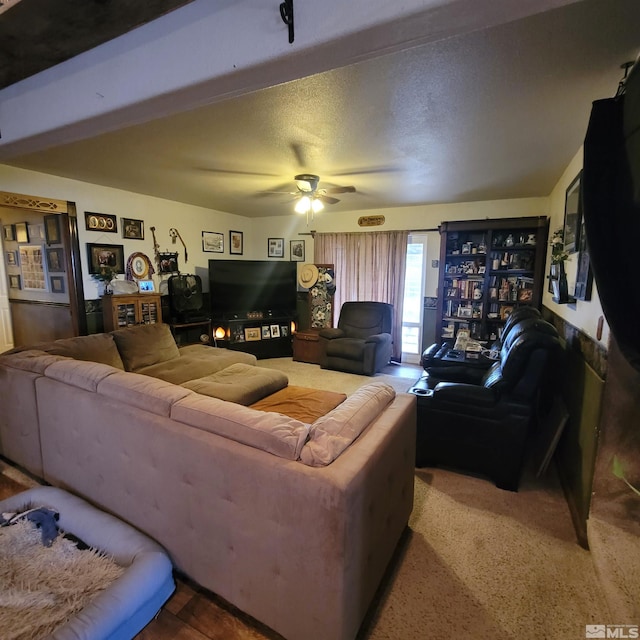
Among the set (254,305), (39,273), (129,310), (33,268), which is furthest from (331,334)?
(33,268)

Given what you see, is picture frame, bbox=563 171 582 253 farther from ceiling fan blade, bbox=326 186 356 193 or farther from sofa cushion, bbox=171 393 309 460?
sofa cushion, bbox=171 393 309 460

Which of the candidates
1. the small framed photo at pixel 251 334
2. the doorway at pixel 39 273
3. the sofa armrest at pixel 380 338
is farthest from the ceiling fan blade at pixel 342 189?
the doorway at pixel 39 273

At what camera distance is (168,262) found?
15.7 ft

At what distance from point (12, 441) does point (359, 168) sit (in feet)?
11.3

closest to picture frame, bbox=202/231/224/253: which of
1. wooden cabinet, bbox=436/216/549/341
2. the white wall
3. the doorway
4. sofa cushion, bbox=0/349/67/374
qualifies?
the white wall

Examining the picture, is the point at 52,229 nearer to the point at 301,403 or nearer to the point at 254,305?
the point at 254,305

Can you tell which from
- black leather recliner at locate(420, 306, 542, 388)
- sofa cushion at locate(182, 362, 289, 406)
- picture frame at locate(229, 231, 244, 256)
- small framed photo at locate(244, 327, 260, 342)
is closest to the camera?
sofa cushion at locate(182, 362, 289, 406)

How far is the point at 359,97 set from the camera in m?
1.85

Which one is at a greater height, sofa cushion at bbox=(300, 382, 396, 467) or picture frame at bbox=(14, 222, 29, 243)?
picture frame at bbox=(14, 222, 29, 243)

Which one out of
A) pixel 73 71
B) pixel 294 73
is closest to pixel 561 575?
pixel 294 73

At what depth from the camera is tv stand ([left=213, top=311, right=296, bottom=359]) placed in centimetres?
517

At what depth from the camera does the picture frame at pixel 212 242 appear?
5.42 meters

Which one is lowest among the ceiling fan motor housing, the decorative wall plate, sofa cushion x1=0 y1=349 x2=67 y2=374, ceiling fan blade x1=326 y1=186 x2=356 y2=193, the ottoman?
the ottoman

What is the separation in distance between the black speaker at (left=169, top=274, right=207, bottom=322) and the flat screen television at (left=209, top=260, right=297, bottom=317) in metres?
0.21
